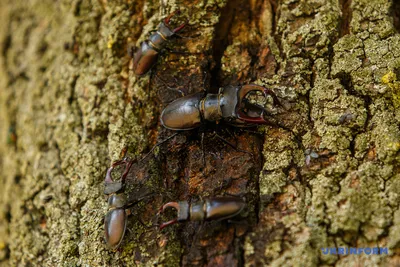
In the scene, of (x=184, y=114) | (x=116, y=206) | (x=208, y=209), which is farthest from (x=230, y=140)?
(x=116, y=206)

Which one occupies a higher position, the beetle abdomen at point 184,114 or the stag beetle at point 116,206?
the beetle abdomen at point 184,114

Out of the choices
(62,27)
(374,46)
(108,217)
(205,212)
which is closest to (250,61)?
(374,46)

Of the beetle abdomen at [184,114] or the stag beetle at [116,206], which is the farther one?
the beetle abdomen at [184,114]

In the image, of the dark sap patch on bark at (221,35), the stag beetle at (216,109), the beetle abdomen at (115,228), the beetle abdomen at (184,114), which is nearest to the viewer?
the beetle abdomen at (115,228)

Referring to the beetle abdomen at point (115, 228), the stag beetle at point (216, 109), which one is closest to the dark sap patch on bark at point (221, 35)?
the stag beetle at point (216, 109)

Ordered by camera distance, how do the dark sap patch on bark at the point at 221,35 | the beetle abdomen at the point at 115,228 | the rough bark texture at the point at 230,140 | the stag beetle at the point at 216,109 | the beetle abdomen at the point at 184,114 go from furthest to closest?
the dark sap patch on bark at the point at 221,35 < the beetle abdomen at the point at 184,114 < the stag beetle at the point at 216,109 < the beetle abdomen at the point at 115,228 < the rough bark texture at the point at 230,140

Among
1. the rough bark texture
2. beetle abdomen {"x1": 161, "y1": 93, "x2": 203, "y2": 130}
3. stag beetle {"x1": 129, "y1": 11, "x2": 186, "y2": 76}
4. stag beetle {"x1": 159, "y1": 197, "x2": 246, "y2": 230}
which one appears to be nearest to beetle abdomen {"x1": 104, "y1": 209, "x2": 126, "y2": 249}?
the rough bark texture

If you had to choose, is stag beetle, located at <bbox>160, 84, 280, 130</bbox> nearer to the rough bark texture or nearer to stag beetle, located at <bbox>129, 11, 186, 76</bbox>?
the rough bark texture

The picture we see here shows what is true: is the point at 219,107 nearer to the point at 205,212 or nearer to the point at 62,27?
the point at 205,212

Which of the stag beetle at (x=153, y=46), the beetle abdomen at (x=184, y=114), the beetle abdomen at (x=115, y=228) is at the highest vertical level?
the stag beetle at (x=153, y=46)

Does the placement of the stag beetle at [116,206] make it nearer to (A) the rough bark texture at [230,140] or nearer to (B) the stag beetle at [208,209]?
(A) the rough bark texture at [230,140]
